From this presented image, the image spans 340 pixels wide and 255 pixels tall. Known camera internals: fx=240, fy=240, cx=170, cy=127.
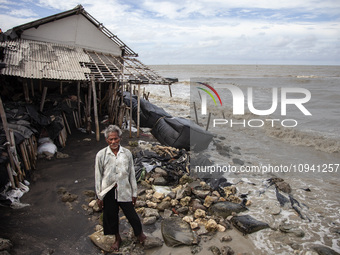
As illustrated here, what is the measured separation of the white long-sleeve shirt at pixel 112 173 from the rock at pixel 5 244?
4.89ft

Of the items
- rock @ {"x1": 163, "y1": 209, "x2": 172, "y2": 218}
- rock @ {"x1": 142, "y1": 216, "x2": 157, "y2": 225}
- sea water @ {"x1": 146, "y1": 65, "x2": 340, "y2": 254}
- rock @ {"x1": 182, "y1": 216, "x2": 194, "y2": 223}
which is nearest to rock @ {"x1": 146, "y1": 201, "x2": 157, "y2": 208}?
rock @ {"x1": 163, "y1": 209, "x2": 172, "y2": 218}

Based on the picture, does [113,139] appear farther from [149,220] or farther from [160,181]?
[160,181]

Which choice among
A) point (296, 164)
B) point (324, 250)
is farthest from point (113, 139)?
point (296, 164)

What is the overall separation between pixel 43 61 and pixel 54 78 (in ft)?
3.65

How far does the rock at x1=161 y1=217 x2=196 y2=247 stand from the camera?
152 inches

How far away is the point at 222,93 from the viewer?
23750 mm

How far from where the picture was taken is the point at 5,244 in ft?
10.8

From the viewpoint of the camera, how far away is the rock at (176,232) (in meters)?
3.87

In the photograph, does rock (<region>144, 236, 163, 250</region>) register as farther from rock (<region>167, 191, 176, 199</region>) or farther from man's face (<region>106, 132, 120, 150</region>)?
man's face (<region>106, 132, 120, 150</region>)

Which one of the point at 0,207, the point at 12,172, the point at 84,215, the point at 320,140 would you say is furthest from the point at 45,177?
the point at 320,140

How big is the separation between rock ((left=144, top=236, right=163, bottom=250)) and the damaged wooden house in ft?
9.46

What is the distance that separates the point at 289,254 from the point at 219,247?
3.75 feet

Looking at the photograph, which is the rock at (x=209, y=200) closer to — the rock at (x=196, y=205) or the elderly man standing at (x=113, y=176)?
the rock at (x=196, y=205)

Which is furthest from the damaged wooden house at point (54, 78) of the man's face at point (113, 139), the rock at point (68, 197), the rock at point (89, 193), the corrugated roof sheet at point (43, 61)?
the man's face at point (113, 139)
